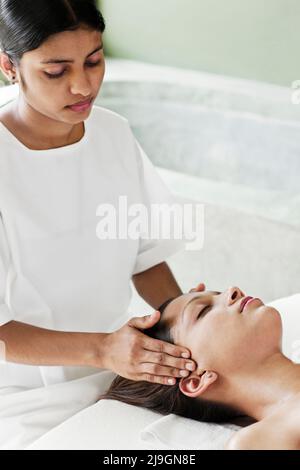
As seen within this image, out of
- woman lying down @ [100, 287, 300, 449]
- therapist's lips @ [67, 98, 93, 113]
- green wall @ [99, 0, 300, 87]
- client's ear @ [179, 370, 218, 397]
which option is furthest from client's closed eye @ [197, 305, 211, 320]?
green wall @ [99, 0, 300, 87]

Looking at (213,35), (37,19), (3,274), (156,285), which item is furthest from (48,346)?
(213,35)

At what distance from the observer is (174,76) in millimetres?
3730

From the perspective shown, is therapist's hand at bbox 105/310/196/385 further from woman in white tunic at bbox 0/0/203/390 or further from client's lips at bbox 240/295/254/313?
client's lips at bbox 240/295/254/313

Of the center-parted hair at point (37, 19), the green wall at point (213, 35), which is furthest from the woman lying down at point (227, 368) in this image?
the green wall at point (213, 35)

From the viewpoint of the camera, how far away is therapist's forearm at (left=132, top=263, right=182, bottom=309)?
5.70ft

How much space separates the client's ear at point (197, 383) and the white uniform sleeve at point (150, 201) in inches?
15.6

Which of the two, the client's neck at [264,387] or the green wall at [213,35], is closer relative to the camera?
the client's neck at [264,387]

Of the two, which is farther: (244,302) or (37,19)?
(244,302)

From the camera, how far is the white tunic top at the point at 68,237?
152cm

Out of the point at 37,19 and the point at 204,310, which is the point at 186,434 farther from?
the point at 37,19

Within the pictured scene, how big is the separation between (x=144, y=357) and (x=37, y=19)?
597mm

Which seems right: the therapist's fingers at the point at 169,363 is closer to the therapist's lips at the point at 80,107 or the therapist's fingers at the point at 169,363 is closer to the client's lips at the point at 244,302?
the client's lips at the point at 244,302

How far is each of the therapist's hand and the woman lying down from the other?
0.04 metres

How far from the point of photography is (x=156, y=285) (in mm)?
1755
